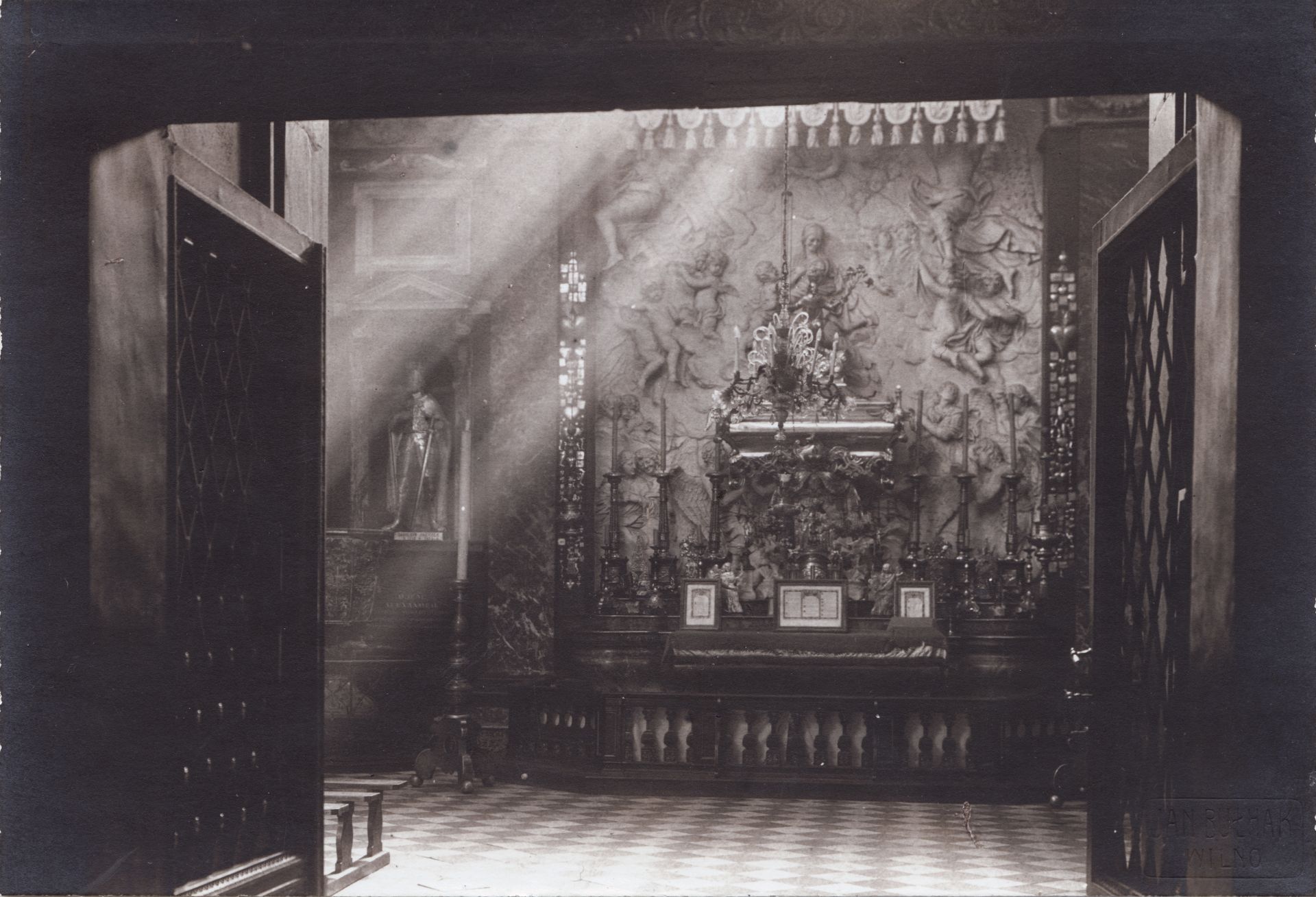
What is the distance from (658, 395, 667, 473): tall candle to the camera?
1121 cm

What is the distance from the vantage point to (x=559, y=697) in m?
10.9

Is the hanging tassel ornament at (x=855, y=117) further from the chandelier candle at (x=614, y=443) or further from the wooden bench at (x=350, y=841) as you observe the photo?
the wooden bench at (x=350, y=841)

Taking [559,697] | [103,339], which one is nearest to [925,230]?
[559,697]

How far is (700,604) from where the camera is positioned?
10508 mm

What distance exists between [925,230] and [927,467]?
1.64 m

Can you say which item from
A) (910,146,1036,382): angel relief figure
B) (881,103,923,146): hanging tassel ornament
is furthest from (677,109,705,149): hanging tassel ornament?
(910,146,1036,382): angel relief figure

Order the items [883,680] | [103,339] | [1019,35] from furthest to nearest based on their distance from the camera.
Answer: [883,680]
[103,339]
[1019,35]

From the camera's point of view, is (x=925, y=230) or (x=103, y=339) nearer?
(x=103, y=339)

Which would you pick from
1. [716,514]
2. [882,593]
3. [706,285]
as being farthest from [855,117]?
[882,593]

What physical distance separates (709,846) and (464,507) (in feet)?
11.3

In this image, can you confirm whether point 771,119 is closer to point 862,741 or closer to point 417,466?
point 417,466

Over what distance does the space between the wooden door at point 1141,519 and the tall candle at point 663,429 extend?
221 inches

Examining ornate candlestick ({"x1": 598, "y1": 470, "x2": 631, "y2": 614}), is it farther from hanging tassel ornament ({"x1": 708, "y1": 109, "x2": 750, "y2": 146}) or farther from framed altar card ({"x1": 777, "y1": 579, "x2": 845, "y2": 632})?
hanging tassel ornament ({"x1": 708, "y1": 109, "x2": 750, "y2": 146})

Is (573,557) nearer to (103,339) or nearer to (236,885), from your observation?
(236,885)
